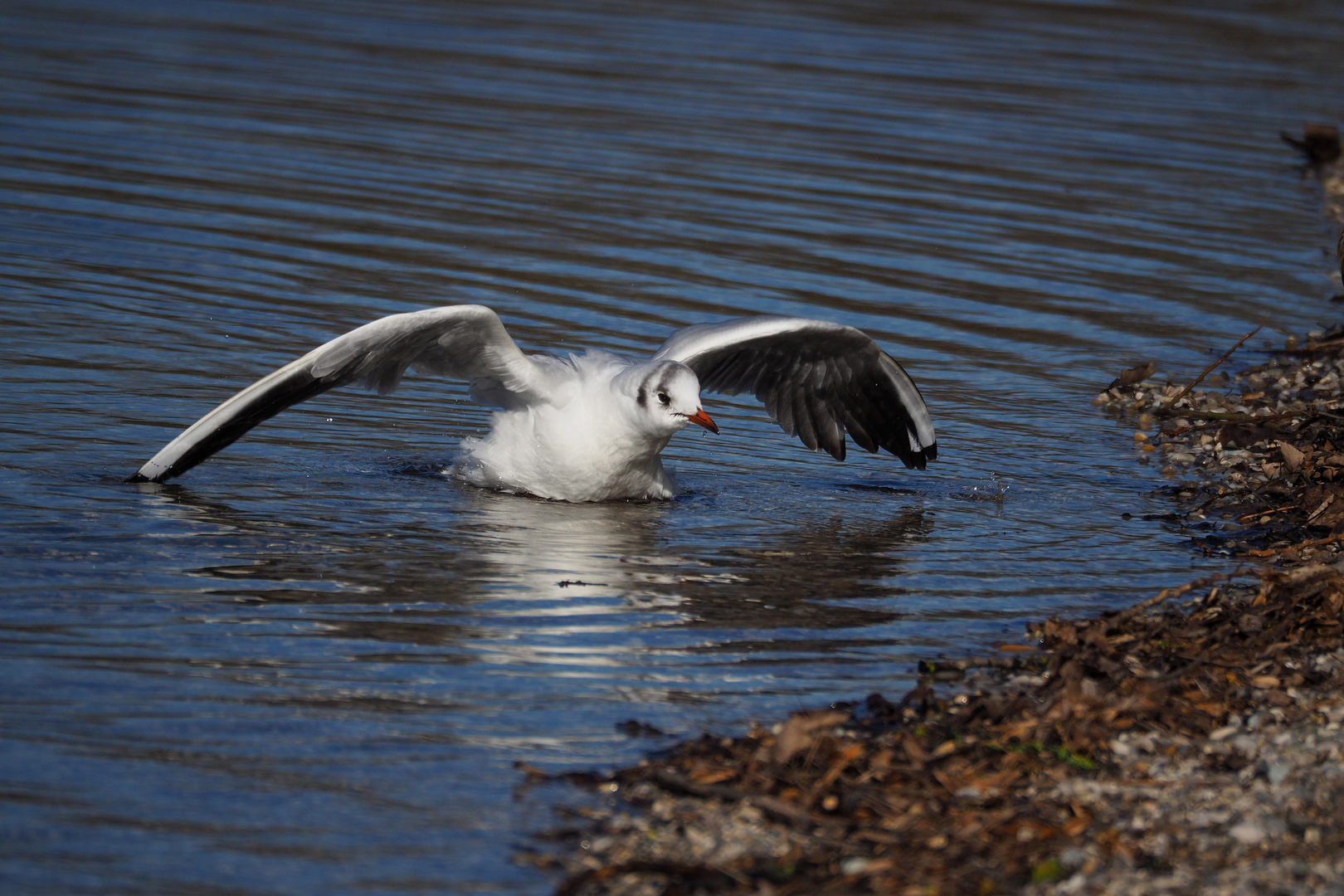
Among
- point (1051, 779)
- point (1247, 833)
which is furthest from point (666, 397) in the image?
point (1247, 833)

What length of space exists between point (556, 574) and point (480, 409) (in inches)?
124

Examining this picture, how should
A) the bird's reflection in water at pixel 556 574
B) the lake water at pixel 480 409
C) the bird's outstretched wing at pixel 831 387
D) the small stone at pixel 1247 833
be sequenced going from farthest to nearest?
the bird's outstretched wing at pixel 831 387 < the bird's reflection in water at pixel 556 574 < the lake water at pixel 480 409 < the small stone at pixel 1247 833

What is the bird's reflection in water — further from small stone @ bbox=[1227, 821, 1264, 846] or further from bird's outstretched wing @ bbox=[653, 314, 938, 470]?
small stone @ bbox=[1227, 821, 1264, 846]

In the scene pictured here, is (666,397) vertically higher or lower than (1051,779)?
higher

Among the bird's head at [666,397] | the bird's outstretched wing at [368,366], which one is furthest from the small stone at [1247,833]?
the bird's outstretched wing at [368,366]

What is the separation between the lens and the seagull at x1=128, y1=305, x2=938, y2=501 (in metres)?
7.89

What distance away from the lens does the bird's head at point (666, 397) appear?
7.88 m

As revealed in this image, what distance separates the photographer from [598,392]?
826 cm

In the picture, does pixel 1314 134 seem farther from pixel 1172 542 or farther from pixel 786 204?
pixel 1172 542

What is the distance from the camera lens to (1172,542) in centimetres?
800

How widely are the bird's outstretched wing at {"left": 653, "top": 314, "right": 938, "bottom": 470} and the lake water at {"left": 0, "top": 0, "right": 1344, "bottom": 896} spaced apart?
0.26 m

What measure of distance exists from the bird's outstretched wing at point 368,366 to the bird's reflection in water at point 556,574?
28cm

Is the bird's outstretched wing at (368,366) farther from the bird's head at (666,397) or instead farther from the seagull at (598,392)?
the bird's head at (666,397)

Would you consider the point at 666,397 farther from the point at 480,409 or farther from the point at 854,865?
the point at 854,865
